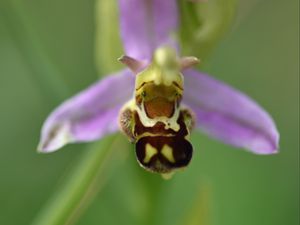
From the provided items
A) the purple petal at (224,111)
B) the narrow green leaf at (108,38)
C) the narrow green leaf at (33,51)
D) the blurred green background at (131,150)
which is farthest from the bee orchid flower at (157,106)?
the narrow green leaf at (33,51)

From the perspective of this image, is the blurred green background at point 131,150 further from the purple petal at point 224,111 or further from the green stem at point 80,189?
the purple petal at point 224,111

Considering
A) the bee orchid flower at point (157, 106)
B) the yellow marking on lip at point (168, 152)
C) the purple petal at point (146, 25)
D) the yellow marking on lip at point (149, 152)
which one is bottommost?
the yellow marking on lip at point (149, 152)

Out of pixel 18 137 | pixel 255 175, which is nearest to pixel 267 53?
pixel 255 175

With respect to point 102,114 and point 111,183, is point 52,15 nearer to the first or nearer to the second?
point 111,183

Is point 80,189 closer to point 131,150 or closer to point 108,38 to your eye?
point 131,150

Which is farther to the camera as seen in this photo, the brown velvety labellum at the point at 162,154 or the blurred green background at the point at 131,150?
the blurred green background at the point at 131,150

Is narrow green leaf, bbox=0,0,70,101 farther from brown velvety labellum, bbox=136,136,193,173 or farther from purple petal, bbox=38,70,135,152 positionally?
brown velvety labellum, bbox=136,136,193,173

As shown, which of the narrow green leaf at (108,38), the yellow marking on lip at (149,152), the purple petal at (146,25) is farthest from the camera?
the narrow green leaf at (108,38)
